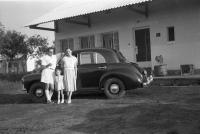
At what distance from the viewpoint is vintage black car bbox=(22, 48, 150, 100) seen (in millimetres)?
11227

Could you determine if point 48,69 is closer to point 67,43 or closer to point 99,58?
point 99,58

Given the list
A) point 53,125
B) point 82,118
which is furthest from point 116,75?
point 53,125

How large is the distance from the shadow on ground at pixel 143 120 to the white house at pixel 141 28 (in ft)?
23.8

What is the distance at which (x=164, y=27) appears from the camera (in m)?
16.7

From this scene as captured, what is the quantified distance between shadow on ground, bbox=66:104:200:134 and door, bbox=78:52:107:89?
2.35 m

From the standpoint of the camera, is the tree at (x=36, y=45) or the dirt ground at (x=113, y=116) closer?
the dirt ground at (x=113, y=116)

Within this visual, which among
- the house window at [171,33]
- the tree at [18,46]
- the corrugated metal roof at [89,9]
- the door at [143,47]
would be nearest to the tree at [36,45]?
the tree at [18,46]

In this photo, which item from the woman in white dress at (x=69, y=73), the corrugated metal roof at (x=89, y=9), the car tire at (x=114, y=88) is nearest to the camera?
the woman in white dress at (x=69, y=73)

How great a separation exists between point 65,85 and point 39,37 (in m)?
23.7

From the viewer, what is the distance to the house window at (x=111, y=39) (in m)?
18.9

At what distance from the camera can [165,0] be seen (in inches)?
646

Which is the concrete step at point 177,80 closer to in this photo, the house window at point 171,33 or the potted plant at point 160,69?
the potted plant at point 160,69

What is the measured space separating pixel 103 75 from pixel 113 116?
124 inches

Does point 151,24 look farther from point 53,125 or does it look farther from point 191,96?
point 53,125
